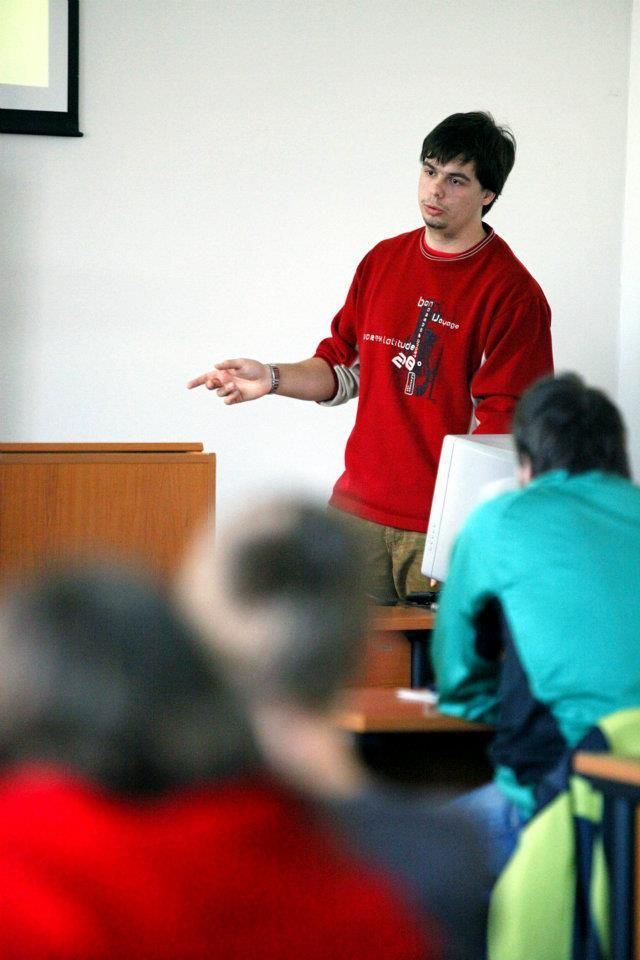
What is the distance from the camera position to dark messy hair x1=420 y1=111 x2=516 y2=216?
130 inches

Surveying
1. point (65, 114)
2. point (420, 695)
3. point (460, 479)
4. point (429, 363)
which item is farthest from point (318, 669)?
point (65, 114)

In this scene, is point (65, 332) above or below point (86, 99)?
below

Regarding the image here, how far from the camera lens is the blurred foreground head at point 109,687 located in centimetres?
68

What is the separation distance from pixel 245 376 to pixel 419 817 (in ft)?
8.23

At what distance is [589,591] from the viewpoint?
1833 mm

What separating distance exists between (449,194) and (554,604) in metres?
1.72

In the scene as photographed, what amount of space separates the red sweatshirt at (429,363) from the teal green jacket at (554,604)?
1.26 meters

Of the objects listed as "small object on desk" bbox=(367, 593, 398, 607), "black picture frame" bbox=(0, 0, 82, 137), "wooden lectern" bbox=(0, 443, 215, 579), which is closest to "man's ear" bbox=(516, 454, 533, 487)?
"wooden lectern" bbox=(0, 443, 215, 579)

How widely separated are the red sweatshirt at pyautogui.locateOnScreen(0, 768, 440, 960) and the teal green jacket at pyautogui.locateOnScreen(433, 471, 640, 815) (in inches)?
43.7

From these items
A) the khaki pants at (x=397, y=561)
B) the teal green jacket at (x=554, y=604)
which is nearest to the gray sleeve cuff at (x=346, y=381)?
the khaki pants at (x=397, y=561)

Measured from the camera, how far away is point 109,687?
0.68 m

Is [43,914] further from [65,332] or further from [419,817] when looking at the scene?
[65,332]

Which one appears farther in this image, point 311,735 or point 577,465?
point 577,465

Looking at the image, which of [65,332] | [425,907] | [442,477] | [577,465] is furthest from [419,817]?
[65,332]
